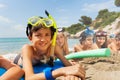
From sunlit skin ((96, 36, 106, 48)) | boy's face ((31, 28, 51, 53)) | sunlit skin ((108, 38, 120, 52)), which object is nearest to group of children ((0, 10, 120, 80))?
boy's face ((31, 28, 51, 53))

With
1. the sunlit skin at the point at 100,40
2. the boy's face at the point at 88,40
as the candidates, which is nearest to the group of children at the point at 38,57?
the boy's face at the point at 88,40

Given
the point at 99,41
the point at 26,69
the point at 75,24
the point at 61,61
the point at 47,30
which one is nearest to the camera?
the point at 26,69

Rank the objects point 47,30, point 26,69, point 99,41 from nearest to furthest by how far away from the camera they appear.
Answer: point 26,69 < point 47,30 < point 99,41

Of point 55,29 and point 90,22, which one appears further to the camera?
point 90,22

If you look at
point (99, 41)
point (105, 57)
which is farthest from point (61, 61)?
point (99, 41)

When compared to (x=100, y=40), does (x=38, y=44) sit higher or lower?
higher

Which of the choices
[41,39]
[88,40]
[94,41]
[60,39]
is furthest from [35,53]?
[94,41]

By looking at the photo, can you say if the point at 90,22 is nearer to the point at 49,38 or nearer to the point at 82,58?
the point at 82,58

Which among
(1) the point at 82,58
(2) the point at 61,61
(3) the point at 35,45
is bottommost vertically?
(1) the point at 82,58

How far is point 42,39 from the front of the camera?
2434 millimetres

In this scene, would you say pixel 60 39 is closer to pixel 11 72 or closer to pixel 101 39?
pixel 101 39

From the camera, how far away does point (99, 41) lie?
25.9 ft

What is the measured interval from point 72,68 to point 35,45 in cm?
77

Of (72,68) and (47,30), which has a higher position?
(47,30)
